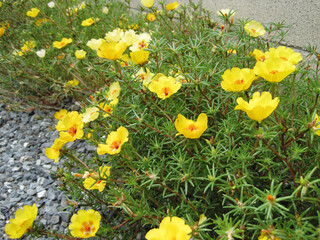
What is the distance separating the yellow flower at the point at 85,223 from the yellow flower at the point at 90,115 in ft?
1.61

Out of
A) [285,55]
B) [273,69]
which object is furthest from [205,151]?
[285,55]

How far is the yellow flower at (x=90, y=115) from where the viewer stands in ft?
5.06

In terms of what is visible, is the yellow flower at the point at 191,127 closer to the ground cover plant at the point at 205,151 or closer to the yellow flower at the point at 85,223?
the ground cover plant at the point at 205,151

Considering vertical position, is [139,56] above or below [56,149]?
above

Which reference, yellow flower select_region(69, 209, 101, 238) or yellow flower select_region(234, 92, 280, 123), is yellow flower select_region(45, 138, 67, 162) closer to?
yellow flower select_region(69, 209, 101, 238)

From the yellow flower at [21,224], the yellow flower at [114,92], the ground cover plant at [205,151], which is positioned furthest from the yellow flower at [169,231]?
the yellow flower at [114,92]

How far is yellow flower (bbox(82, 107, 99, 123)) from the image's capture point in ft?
5.06

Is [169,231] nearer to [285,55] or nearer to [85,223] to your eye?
[85,223]

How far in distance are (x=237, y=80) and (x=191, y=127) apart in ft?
0.90

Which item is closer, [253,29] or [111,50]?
[111,50]

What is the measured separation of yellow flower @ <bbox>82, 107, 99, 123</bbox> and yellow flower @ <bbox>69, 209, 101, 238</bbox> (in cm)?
49

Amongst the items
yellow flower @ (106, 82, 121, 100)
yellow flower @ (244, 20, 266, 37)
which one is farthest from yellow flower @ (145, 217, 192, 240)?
yellow flower @ (244, 20, 266, 37)

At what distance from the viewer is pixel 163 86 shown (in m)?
1.34

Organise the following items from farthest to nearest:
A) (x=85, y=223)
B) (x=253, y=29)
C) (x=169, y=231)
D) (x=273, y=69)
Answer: (x=253, y=29)
(x=85, y=223)
(x=273, y=69)
(x=169, y=231)
